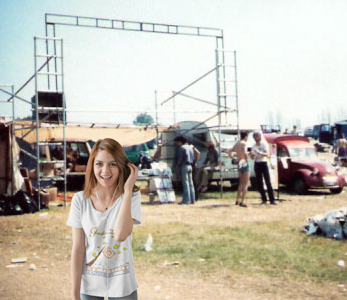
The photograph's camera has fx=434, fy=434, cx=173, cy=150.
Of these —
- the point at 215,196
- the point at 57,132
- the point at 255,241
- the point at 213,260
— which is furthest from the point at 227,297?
the point at 57,132

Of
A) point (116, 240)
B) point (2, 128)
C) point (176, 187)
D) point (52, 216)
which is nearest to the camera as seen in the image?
point (116, 240)

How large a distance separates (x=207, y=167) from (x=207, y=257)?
766 cm

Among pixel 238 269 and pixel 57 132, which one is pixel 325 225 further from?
pixel 57 132

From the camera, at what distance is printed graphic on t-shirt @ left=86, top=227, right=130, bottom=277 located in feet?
6.61

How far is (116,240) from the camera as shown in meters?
2.00

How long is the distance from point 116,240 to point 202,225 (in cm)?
612

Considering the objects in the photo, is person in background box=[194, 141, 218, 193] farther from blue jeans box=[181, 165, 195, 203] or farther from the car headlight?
the car headlight

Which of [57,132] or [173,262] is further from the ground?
[57,132]

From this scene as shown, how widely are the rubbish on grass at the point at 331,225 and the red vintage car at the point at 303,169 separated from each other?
5324 mm

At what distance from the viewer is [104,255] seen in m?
2.01

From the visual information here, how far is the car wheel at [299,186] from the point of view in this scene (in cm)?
1272

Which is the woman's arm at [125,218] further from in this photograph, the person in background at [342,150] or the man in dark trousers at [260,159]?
the person in background at [342,150]

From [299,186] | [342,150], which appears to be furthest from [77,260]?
[342,150]

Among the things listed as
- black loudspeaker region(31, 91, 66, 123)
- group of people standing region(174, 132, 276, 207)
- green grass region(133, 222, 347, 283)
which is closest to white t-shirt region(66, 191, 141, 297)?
green grass region(133, 222, 347, 283)
